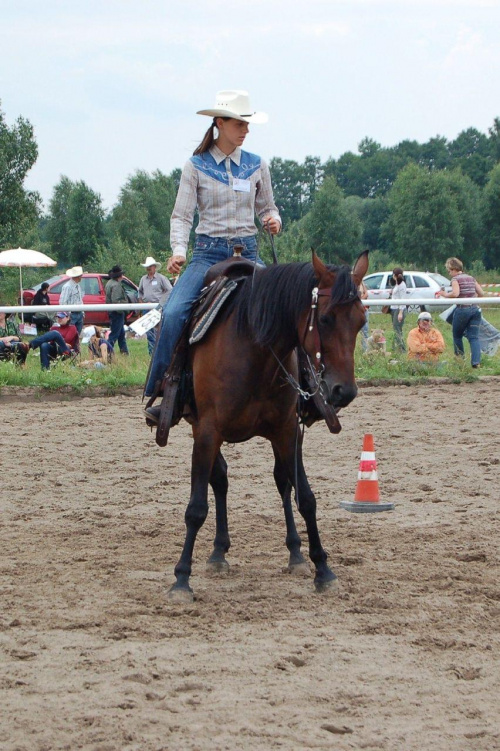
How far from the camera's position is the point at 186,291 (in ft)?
20.6

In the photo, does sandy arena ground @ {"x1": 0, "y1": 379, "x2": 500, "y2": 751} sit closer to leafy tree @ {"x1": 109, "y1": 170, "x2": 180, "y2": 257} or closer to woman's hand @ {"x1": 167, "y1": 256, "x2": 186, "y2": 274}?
woman's hand @ {"x1": 167, "y1": 256, "x2": 186, "y2": 274}

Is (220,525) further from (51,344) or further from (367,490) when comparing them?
(51,344)

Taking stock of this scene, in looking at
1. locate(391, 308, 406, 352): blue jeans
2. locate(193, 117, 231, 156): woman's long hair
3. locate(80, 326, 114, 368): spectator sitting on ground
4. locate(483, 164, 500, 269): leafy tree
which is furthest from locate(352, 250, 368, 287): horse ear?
locate(483, 164, 500, 269): leafy tree

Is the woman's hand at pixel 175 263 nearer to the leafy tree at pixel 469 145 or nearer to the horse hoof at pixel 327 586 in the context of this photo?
the horse hoof at pixel 327 586

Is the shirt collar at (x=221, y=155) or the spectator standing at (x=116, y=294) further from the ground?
the shirt collar at (x=221, y=155)

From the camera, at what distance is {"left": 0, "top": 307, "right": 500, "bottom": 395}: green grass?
46.5 feet

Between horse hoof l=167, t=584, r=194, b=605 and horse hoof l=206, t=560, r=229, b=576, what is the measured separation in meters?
0.64

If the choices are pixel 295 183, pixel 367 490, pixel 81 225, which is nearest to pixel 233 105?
pixel 367 490

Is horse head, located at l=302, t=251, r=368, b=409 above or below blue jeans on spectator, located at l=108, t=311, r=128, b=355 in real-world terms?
above

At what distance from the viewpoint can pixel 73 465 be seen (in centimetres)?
968

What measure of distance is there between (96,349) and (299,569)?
419 inches

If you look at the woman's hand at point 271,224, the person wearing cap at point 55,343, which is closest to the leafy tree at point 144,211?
the person wearing cap at point 55,343

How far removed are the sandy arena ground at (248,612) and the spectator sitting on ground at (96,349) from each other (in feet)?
15.9

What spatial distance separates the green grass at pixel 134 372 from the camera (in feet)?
46.5
